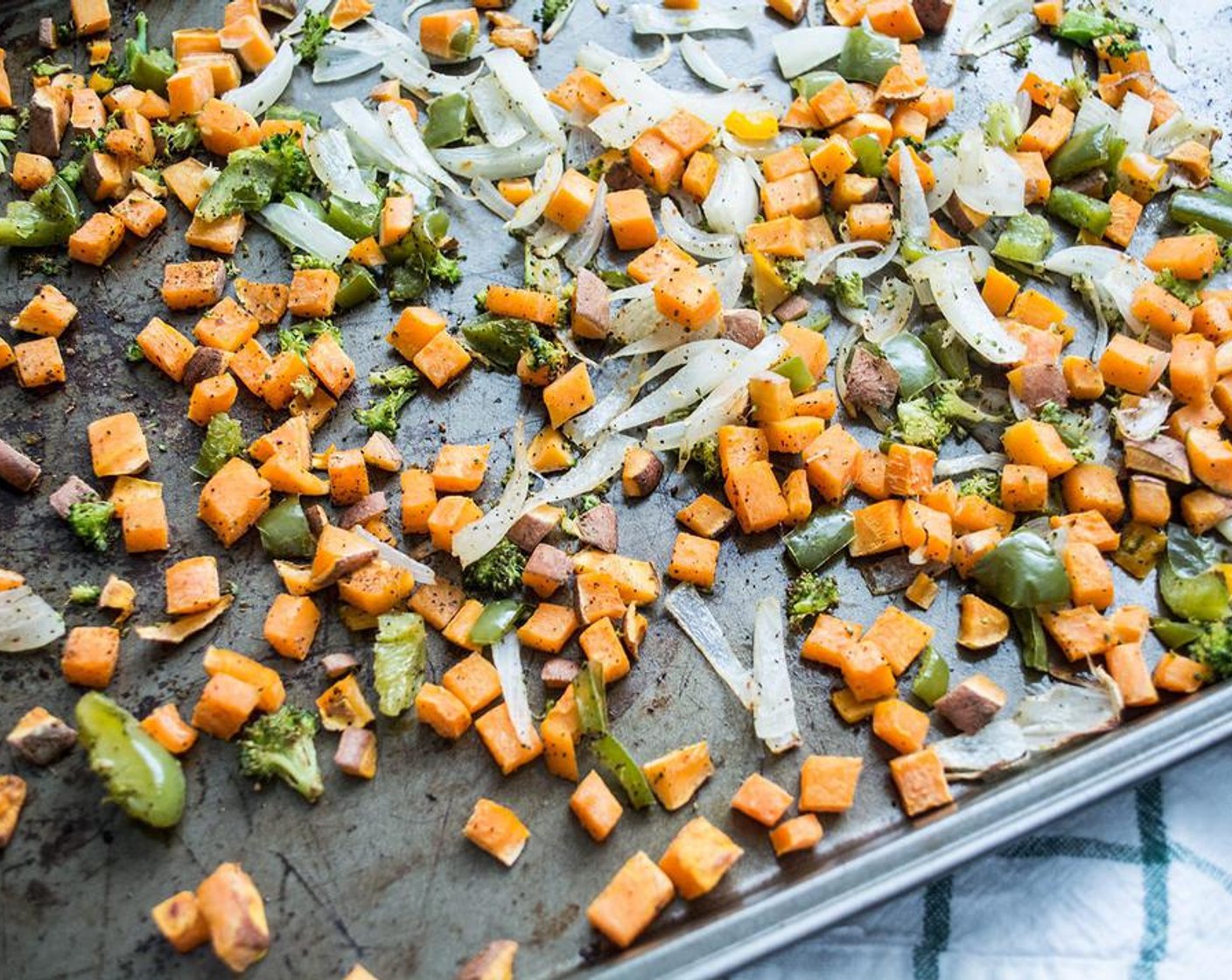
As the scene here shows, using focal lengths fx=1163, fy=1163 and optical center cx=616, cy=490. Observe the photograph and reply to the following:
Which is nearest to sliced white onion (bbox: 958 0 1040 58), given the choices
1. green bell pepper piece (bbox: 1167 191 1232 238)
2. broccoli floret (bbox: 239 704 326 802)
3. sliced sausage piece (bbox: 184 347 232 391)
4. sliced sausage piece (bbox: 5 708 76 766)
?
green bell pepper piece (bbox: 1167 191 1232 238)

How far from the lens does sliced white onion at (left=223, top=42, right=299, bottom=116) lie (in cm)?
430

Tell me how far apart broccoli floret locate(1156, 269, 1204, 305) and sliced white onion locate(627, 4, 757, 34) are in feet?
6.21

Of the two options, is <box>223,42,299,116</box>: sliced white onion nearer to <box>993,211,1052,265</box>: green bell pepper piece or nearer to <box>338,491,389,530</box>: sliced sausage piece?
<box>338,491,389,530</box>: sliced sausage piece

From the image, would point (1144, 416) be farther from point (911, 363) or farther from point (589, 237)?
point (589, 237)

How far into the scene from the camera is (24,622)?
3254 mm

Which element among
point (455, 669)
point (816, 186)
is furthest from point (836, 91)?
point (455, 669)

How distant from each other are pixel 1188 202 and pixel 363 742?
347 cm

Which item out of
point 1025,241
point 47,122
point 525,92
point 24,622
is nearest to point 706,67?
point 525,92

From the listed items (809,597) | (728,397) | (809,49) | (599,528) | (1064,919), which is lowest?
(1064,919)

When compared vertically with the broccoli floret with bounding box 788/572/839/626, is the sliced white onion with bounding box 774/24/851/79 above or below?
above

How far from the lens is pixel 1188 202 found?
4.27 meters

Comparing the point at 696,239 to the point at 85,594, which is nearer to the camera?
the point at 85,594

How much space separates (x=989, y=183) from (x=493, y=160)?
1788 mm

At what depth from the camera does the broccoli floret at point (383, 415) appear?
368 cm
